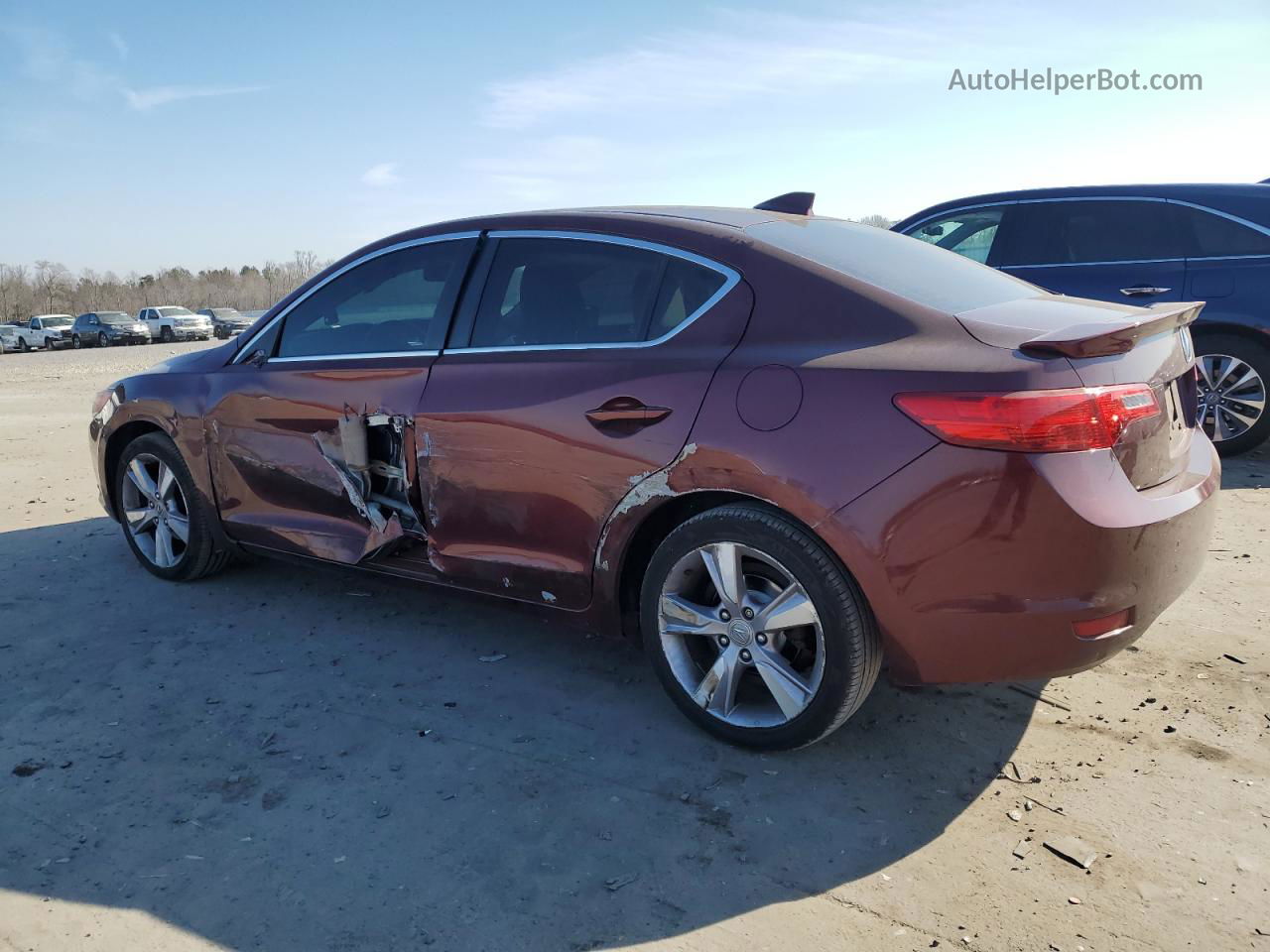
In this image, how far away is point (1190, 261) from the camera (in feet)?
22.9

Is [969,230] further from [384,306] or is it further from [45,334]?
[45,334]

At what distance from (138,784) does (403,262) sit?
7.26 feet

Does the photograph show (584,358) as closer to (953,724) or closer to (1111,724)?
(953,724)

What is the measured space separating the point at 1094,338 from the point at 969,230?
5.53 metres

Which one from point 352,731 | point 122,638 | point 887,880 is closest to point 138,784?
point 352,731

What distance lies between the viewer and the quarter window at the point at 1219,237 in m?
6.81

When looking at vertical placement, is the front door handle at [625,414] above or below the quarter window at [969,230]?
below

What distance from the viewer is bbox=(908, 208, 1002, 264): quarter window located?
7.70 meters

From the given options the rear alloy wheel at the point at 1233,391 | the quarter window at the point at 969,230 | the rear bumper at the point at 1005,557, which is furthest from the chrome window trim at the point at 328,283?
the rear alloy wheel at the point at 1233,391

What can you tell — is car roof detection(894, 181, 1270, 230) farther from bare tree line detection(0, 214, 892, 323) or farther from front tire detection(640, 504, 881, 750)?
bare tree line detection(0, 214, 892, 323)

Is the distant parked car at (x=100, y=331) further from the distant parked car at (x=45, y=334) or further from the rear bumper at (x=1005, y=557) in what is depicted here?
the rear bumper at (x=1005, y=557)

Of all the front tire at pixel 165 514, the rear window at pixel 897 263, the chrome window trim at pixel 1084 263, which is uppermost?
the chrome window trim at pixel 1084 263

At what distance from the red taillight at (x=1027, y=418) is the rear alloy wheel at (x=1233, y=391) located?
16.4 feet

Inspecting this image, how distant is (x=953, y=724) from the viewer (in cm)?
337
